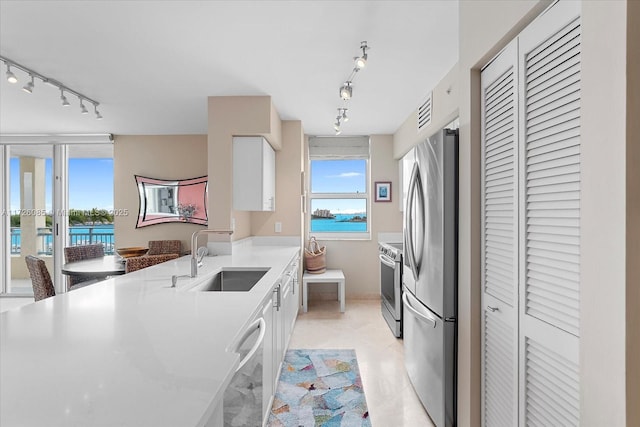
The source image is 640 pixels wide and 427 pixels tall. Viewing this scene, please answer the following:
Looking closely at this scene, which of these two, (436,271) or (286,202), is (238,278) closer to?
(436,271)

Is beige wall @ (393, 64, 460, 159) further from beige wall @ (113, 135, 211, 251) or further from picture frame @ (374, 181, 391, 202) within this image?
beige wall @ (113, 135, 211, 251)

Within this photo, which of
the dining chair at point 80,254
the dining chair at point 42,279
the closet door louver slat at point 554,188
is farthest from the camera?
the dining chair at point 80,254

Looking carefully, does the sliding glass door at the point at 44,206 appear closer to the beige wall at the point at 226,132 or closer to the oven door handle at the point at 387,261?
the beige wall at the point at 226,132

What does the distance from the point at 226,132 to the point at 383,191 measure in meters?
2.50

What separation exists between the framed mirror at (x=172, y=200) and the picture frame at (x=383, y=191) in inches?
103

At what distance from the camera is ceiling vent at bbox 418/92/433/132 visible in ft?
10.8

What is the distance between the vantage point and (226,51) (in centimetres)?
246

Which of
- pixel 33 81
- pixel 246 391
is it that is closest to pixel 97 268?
pixel 33 81

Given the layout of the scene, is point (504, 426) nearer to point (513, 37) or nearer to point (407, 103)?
point (513, 37)

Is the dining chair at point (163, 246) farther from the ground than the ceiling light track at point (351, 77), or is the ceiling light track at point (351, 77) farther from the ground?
the ceiling light track at point (351, 77)

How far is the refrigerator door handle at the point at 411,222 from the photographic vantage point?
Answer: 2229mm

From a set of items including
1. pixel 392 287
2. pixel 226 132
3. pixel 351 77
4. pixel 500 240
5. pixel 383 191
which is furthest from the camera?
pixel 383 191

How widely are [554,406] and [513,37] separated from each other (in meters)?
1.37

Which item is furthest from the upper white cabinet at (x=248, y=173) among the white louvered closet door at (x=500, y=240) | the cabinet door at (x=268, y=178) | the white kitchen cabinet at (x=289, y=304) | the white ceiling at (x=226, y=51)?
the white louvered closet door at (x=500, y=240)
